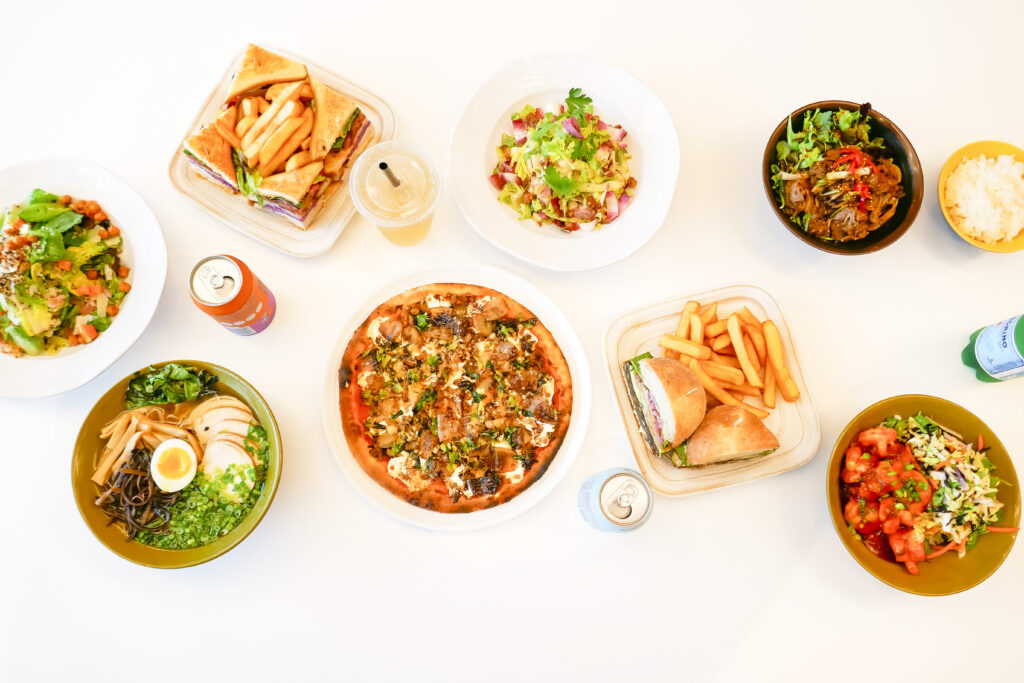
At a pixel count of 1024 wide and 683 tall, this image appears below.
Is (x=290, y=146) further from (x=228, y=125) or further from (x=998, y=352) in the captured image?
(x=998, y=352)

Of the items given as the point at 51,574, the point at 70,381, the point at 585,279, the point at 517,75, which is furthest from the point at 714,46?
the point at 51,574

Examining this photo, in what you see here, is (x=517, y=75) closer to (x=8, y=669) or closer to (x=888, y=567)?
(x=888, y=567)

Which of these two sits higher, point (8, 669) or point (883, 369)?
point (883, 369)

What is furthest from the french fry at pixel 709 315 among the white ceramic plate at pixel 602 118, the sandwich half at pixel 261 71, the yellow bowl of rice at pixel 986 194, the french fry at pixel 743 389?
the sandwich half at pixel 261 71

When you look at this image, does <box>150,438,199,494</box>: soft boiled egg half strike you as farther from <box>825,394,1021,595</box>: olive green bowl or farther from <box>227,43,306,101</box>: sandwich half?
<box>825,394,1021,595</box>: olive green bowl

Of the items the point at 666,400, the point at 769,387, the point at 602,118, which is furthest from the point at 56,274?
the point at 769,387

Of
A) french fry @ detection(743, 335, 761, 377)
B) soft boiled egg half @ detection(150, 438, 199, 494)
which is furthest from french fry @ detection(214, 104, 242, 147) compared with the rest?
french fry @ detection(743, 335, 761, 377)
